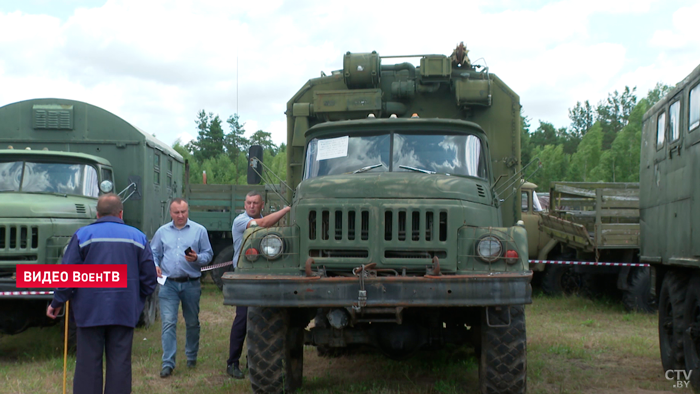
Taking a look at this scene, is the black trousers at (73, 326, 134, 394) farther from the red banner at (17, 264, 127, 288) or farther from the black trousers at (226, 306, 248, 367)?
the black trousers at (226, 306, 248, 367)

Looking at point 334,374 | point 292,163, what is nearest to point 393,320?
point 334,374

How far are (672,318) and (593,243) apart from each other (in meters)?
4.83

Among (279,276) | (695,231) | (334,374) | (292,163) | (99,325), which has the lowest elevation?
(334,374)

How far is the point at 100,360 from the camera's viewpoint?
4.85 meters

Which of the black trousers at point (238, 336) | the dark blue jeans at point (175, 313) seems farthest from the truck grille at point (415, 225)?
the dark blue jeans at point (175, 313)

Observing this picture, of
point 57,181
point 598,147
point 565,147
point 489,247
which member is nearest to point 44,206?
point 57,181

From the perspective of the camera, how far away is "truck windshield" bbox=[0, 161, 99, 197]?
8.19 metres

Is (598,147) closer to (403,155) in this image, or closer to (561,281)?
(561,281)

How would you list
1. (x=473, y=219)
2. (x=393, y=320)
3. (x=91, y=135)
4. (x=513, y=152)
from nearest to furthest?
(x=393, y=320), (x=473, y=219), (x=513, y=152), (x=91, y=135)

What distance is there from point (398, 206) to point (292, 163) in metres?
3.06

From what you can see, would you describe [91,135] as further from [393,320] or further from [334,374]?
[393,320]

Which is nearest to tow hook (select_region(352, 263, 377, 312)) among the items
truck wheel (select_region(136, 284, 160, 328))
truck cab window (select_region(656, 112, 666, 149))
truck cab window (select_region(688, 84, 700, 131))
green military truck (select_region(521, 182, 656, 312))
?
truck cab window (select_region(688, 84, 700, 131))

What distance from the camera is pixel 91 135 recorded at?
954 centimetres

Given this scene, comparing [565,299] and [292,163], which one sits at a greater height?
[292,163]
